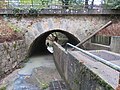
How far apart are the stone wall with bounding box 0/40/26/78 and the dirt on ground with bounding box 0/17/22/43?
284 millimetres

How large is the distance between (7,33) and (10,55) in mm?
1519

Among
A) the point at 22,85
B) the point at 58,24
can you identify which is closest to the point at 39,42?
the point at 58,24

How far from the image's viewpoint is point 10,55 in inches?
329

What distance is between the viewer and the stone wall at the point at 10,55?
736 centimetres

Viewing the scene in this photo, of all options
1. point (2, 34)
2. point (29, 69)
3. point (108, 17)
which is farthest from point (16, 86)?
point (108, 17)

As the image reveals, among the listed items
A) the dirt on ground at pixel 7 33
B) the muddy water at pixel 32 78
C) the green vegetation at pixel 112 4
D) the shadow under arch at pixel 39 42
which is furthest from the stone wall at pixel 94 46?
the dirt on ground at pixel 7 33

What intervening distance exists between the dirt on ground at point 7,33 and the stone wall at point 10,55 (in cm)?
28

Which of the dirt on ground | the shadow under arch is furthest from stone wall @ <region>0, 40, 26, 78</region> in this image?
the shadow under arch

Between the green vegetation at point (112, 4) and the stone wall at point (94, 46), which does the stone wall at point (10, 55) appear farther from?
the green vegetation at point (112, 4)

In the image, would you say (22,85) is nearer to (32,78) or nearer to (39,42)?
(32,78)

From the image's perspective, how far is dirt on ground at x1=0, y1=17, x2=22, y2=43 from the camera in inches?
354

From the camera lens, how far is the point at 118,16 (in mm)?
12086

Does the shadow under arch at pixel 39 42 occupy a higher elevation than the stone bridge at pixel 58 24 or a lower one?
lower

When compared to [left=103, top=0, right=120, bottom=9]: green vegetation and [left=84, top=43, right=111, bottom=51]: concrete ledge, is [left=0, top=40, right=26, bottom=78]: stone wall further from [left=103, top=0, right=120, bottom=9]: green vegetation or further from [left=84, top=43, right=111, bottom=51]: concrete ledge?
[left=103, top=0, right=120, bottom=9]: green vegetation
